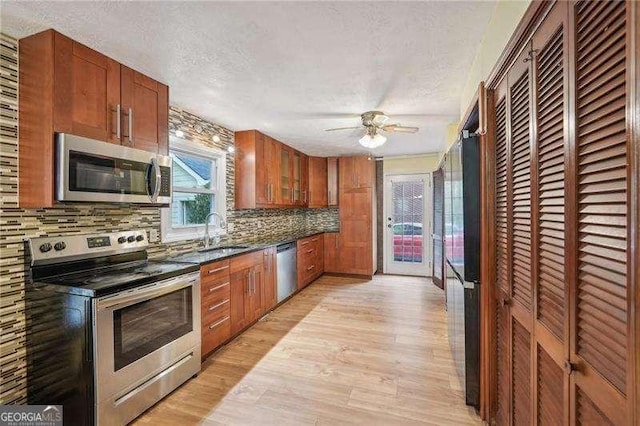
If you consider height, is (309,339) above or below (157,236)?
below

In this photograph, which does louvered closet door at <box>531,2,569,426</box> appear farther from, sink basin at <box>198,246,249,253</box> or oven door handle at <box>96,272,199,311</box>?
sink basin at <box>198,246,249,253</box>

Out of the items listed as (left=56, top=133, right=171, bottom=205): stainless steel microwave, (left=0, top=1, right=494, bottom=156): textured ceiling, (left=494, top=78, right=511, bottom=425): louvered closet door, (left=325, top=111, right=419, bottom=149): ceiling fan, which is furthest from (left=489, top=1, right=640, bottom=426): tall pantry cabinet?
(left=56, top=133, right=171, bottom=205): stainless steel microwave

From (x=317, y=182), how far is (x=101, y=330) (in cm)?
440

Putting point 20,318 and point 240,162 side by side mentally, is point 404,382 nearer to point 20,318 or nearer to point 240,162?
point 20,318

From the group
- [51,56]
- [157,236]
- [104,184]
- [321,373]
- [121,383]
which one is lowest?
[321,373]

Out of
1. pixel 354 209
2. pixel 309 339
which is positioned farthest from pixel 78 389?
pixel 354 209

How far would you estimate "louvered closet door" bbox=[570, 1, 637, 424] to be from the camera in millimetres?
661

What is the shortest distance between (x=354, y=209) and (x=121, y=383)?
Result: 440 centimetres

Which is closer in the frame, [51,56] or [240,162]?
[51,56]

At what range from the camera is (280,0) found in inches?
58.2

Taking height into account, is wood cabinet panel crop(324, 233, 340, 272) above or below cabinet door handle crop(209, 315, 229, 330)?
above

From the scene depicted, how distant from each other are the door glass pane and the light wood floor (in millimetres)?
Result: 1989

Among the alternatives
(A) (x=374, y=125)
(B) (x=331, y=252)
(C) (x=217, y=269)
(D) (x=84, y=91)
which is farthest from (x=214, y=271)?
(B) (x=331, y=252)

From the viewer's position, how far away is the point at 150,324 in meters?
1.99
